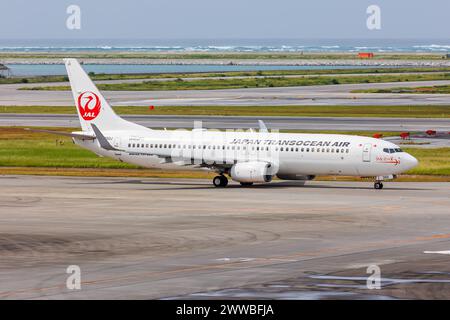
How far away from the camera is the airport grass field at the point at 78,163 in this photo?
286 feet

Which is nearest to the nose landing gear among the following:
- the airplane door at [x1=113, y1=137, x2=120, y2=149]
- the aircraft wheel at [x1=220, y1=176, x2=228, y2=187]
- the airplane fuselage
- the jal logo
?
the airplane fuselage

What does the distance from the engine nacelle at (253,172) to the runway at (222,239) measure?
1088 mm

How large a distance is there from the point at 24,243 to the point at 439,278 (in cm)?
1933

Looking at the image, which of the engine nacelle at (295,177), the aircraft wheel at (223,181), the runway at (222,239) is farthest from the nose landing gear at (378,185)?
the aircraft wheel at (223,181)

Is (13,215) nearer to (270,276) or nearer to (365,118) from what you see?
(270,276)

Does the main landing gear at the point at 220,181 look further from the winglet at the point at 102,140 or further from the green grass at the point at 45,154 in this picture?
the green grass at the point at 45,154

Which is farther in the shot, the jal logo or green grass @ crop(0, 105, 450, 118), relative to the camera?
green grass @ crop(0, 105, 450, 118)

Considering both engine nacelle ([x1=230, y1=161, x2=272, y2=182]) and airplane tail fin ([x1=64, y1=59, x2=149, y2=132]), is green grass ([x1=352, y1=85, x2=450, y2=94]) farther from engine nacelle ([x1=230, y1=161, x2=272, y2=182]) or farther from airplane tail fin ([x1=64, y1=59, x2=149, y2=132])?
engine nacelle ([x1=230, y1=161, x2=272, y2=182])

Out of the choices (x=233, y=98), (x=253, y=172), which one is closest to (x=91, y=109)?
(x=253, y=172)

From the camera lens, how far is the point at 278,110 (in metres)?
148

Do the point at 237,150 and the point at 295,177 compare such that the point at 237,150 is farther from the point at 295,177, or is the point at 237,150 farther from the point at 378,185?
the point at 378,185

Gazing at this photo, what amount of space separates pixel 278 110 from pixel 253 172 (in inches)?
2810

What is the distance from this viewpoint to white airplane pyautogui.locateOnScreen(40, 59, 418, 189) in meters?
75.7

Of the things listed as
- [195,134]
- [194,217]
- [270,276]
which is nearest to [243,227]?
[194,217]
